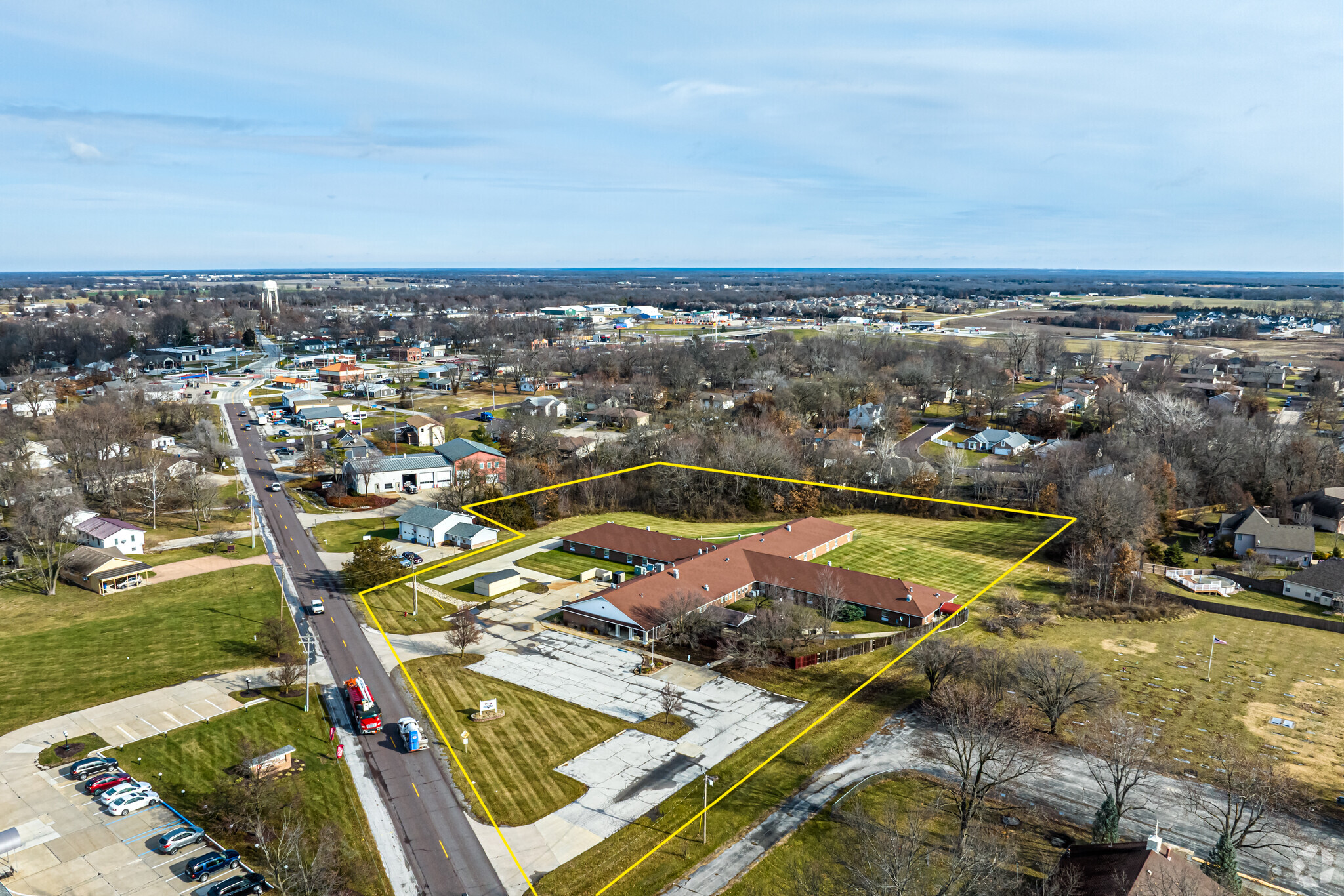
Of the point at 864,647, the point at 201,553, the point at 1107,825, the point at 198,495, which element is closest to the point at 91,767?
the point at 201,553

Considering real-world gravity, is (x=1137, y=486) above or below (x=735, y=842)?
above

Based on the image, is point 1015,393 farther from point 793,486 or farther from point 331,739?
point 331,739

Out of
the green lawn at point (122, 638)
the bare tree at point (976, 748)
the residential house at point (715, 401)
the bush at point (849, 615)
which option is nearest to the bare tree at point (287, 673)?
the green lawn at point (122, 638)

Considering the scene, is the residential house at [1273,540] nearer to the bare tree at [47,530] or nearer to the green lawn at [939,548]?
the green lawn at [939,548]

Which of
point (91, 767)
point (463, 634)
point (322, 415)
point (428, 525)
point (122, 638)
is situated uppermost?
point (322, 415)

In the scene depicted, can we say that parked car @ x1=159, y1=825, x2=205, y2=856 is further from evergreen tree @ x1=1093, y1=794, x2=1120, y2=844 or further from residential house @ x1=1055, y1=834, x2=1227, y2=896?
evergreen tree @ x1=1093, y1=794, x2=1120, y2=844

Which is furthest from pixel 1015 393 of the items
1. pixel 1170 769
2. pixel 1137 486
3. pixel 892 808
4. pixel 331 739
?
pixel 331 739

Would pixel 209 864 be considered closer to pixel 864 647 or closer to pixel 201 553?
pixel 864 647
